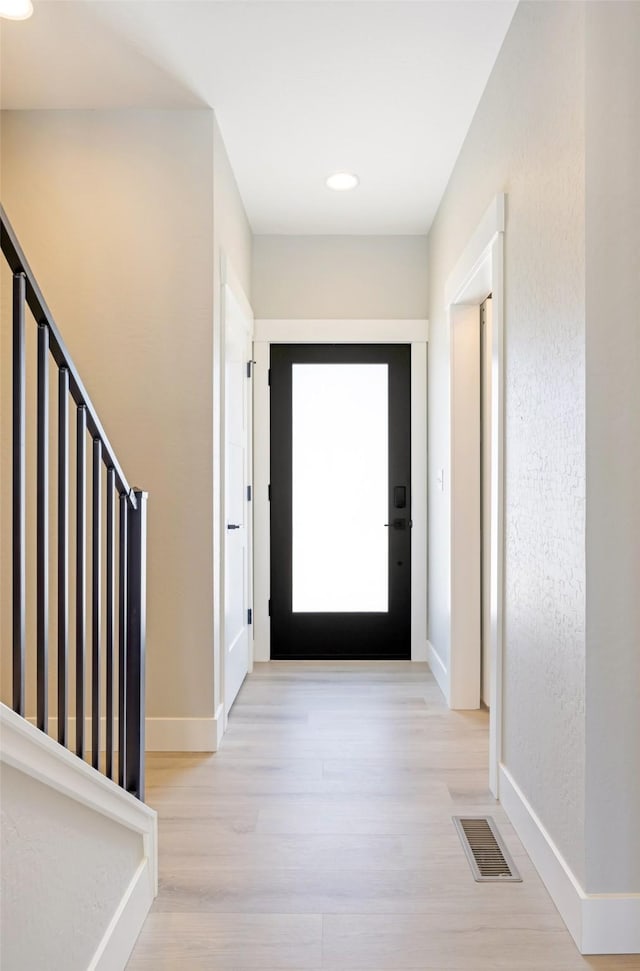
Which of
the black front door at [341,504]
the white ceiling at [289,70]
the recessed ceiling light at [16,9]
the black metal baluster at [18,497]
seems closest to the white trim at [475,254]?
the white ceiling at [289,70]

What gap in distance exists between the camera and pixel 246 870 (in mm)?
2090

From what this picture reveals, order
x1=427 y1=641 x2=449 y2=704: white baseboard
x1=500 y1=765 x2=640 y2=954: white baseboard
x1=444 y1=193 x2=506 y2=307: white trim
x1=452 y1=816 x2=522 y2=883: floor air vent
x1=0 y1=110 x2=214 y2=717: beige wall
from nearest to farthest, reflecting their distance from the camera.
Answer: x1=500 y1=765 x2=640 y2=954: white baseboard
x1=452 y1=816 x2=522 y2=883: floor air vent
x1=444 y1=193 x2=506 y2=307: white trim
x1=0 y1=110 x2=214 y2=717: beige wall
x1=427 y1=641 x2=449 y2=704: white baseboard

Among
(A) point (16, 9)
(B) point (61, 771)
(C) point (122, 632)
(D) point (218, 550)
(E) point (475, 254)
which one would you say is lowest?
(B) point (61, 771)

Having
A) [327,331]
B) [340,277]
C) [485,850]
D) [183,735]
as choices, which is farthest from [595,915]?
[340,277]

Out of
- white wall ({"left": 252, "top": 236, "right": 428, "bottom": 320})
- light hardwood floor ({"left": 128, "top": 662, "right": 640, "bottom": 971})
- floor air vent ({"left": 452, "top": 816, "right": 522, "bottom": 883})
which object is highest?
white wall ({"left": 252, "top": 236, "right": 428, "bottom": 320})

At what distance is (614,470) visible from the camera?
5.65 ft

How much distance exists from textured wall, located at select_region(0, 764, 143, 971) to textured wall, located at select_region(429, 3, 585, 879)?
3.71 feet

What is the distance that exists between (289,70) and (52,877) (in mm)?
2748

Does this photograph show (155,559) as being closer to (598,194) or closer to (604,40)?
(598,194)

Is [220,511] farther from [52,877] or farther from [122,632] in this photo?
[52,877]

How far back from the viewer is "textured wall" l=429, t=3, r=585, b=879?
1.79m

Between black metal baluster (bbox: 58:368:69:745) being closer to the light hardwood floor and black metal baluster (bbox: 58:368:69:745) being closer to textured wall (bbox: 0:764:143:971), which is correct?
textured wall (bbox: 0:764:143:971)

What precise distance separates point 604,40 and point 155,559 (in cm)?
238

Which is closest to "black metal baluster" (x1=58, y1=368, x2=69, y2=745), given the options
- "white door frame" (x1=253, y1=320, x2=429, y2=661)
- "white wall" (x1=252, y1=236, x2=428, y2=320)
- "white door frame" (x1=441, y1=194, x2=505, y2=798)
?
"white door frame" (x1=441, y1=194, x2=505, y2=798)
